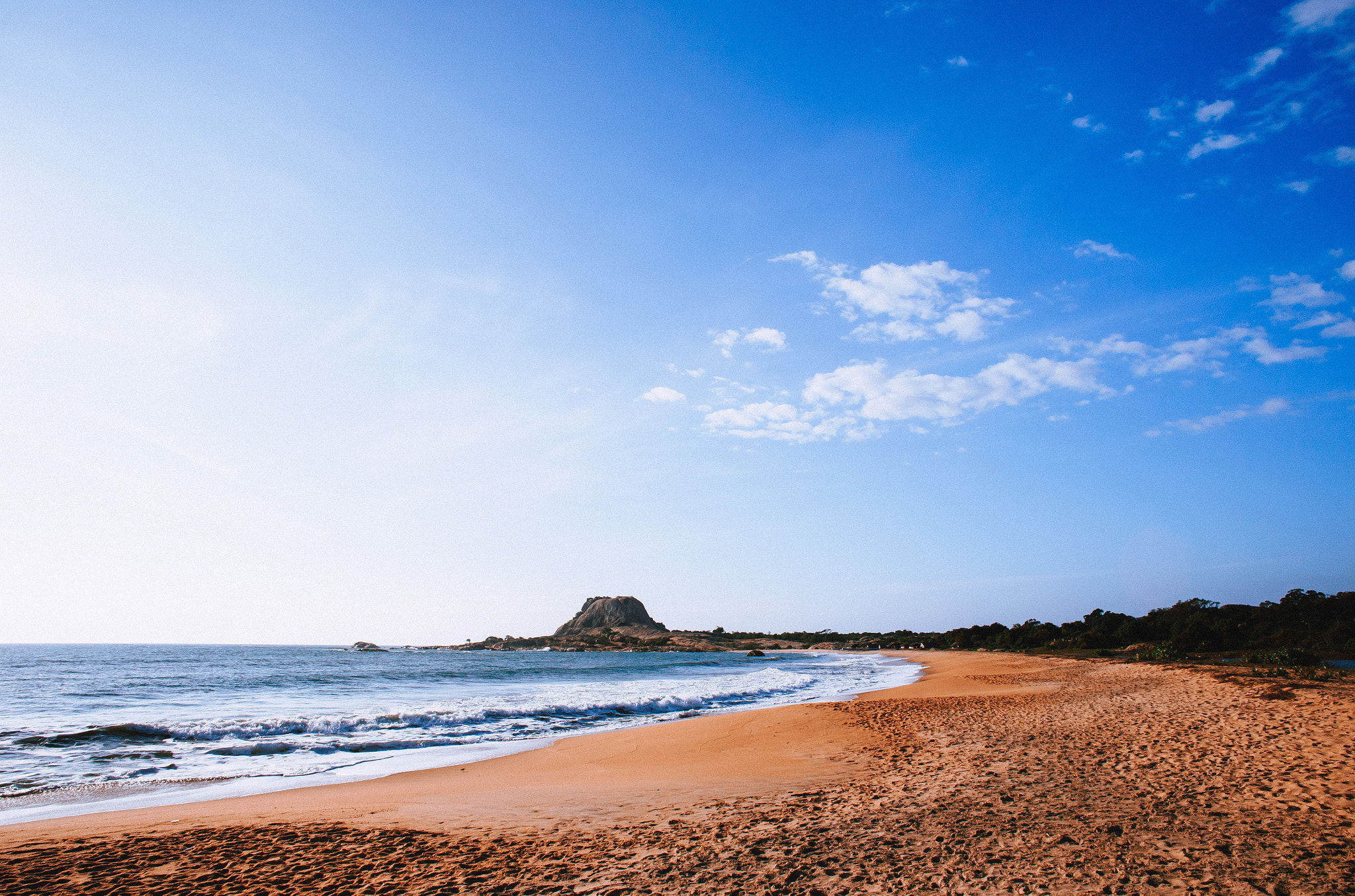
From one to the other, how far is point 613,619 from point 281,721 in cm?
13252

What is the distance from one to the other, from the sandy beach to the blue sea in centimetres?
211

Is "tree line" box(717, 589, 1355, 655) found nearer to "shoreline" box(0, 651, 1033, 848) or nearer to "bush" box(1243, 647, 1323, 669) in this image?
"bush" box(1243, 647, 1323, 669)

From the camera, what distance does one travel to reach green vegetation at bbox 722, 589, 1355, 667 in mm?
36250

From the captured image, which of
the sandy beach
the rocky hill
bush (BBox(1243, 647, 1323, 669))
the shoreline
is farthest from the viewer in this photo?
the rocky hill

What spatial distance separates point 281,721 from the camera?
1773 cm

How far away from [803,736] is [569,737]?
652 cm

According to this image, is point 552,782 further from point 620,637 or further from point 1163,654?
point 620,637

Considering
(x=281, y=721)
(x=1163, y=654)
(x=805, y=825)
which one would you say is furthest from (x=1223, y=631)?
(x=281, y=721)

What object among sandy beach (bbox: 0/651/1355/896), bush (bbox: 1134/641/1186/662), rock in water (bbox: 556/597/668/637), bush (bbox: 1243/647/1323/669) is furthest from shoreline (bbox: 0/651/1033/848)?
rock in water (bbox: 556/597/668/637)

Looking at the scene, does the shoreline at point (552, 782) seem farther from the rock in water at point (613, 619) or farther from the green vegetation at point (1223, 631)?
the rock in water at point (613, 619)

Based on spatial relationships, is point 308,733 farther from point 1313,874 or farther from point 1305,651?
point 1305,651

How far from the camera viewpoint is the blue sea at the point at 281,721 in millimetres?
11750

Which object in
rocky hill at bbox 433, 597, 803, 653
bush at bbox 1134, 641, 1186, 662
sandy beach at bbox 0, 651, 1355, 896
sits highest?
sandy beach at bbox 0, 651, 1355, 896

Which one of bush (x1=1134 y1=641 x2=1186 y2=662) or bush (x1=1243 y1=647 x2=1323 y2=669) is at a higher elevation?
bush (x1=1243 y1=647 x2=1323 y2=669)
